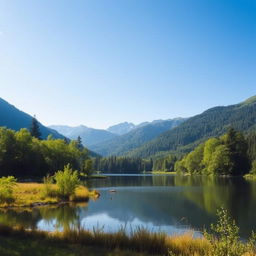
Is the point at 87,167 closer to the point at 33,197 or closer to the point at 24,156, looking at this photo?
the point at 24,156

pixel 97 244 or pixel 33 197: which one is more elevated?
pixel 97 244

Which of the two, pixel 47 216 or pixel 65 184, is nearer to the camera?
pixel 47 216

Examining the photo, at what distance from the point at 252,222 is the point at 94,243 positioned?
20.4 meters

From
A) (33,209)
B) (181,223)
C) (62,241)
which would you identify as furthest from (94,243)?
(33,209)

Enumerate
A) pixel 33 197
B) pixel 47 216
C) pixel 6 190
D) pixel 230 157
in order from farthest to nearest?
pixel 230 157 < pixel 33 197 < pixel 6 190 < pixel 47 216

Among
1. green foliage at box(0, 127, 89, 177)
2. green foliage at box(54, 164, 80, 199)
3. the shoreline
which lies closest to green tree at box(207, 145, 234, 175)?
green foliage at box(0, 127, 89, 177)

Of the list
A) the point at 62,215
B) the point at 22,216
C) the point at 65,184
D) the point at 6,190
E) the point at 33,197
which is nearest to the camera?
the point at 22,216

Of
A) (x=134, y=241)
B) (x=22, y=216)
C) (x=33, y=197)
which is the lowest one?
(x=22, y=216)

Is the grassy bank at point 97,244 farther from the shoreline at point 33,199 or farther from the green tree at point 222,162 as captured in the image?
the green tree at point 222,162

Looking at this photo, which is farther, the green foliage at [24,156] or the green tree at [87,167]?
the green tree at [87,167]

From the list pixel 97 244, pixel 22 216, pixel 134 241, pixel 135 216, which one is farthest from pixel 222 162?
pixel 97 244

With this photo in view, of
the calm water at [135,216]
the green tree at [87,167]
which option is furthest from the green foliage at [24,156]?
the calm water at [135,216]

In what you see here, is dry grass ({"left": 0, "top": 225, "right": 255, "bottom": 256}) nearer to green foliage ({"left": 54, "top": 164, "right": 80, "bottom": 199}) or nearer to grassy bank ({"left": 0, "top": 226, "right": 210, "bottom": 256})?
grassy bank ({"left": 0, "top": 226, "right": 210, "bottom": 256})

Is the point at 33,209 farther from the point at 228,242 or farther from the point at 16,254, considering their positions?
the point at 228,242
